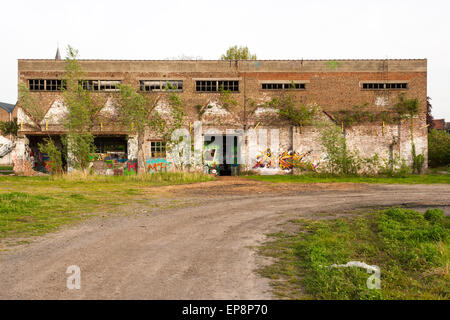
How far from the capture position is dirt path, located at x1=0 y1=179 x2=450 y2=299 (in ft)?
12.5

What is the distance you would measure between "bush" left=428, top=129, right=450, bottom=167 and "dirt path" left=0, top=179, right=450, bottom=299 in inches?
702

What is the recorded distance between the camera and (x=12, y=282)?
4023 millimetres

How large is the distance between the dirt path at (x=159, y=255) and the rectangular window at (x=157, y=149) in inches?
511

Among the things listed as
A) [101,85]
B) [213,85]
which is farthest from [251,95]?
[101,85]

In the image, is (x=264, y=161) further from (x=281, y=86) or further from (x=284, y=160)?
(x=281, y=86)

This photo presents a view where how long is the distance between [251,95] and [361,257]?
62.0ft

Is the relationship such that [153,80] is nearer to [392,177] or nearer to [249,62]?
[249,62]

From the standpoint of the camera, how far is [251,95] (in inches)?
906
